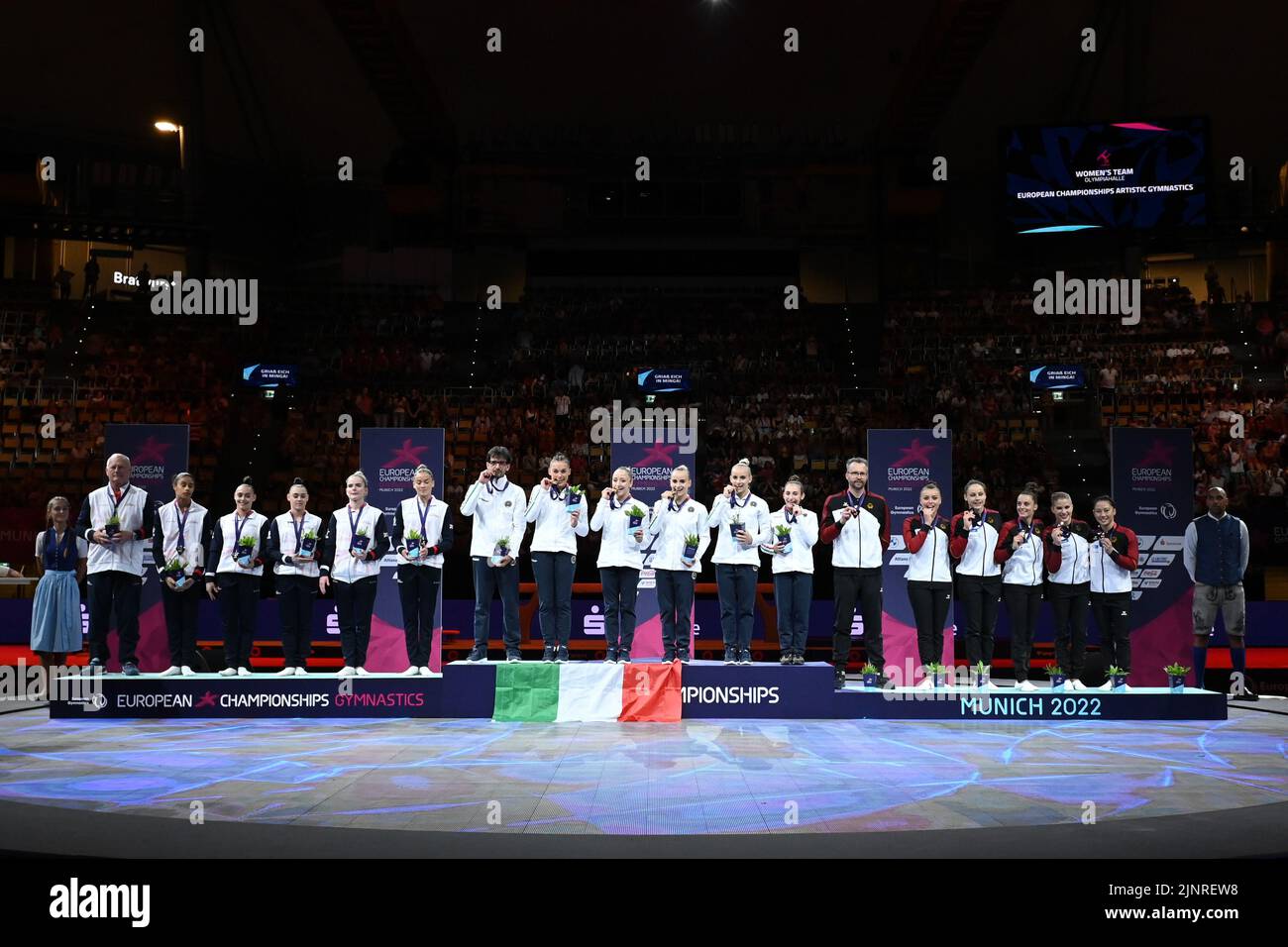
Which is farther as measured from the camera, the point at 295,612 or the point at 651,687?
the point at 295,612

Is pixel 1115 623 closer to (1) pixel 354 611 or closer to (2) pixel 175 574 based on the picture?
(1) pixel 354 611

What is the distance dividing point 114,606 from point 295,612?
64.0 inches

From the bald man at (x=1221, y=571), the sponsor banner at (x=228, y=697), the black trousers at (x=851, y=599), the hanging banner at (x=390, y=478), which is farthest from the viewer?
→ the hanging banner at (x=390, y=478)

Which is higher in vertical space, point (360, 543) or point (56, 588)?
point (360, 543)

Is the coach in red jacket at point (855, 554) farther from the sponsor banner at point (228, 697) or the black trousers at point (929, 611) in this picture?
the sponsor banner at point (228, 697)

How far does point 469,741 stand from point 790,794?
10.5 ft

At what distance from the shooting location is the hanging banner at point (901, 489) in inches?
507

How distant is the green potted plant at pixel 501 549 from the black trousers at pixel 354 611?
1.28 m

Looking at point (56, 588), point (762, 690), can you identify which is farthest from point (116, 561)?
point (762, 690)

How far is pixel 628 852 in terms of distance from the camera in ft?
15.3

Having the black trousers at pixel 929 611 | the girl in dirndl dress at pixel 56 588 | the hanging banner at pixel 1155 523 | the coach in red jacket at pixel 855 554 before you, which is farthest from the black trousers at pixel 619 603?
the hanging banner at pixel 1155 523

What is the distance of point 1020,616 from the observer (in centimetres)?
1096

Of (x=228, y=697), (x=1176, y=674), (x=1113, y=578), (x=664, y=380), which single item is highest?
(x=664, y=380)
